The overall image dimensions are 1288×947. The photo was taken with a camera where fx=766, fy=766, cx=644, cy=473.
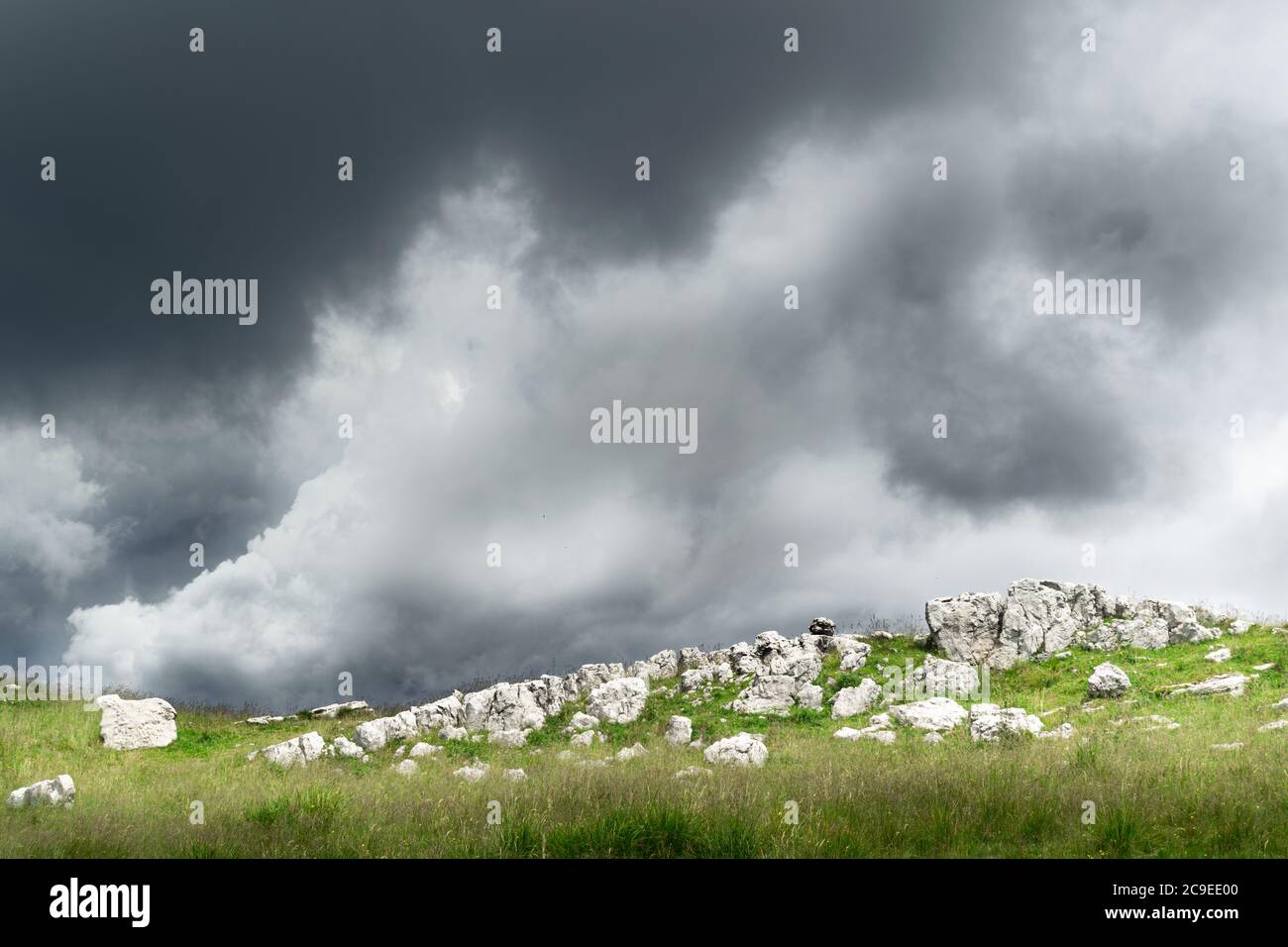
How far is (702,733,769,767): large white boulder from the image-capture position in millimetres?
19219

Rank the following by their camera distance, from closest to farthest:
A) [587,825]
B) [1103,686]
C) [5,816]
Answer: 1. [587,825]
2. [5,816]
3. [1103,686]

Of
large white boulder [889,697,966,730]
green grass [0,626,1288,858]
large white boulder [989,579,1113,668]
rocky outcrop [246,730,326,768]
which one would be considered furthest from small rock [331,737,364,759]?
large white boulder [989,579,1113,668]

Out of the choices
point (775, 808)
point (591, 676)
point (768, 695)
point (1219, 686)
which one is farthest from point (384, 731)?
point (1219, 686)

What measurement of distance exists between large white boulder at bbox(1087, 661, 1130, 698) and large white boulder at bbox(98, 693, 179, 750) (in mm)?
33322

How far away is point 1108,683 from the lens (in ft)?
88.0

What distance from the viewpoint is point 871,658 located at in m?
34.6

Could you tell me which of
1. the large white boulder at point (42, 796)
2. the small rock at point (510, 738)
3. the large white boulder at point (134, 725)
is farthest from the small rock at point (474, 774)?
the large white boulder at point (134, 725)

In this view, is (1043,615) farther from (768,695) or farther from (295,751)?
(295,751)

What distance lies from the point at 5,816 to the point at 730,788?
12675 millimetres

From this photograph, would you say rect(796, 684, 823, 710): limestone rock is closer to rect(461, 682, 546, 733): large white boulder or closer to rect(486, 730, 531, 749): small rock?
rect(461, 682, 546, 733): large white boulder

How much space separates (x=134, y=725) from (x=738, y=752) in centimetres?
2232

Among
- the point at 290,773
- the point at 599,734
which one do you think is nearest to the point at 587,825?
the point at 290,773
